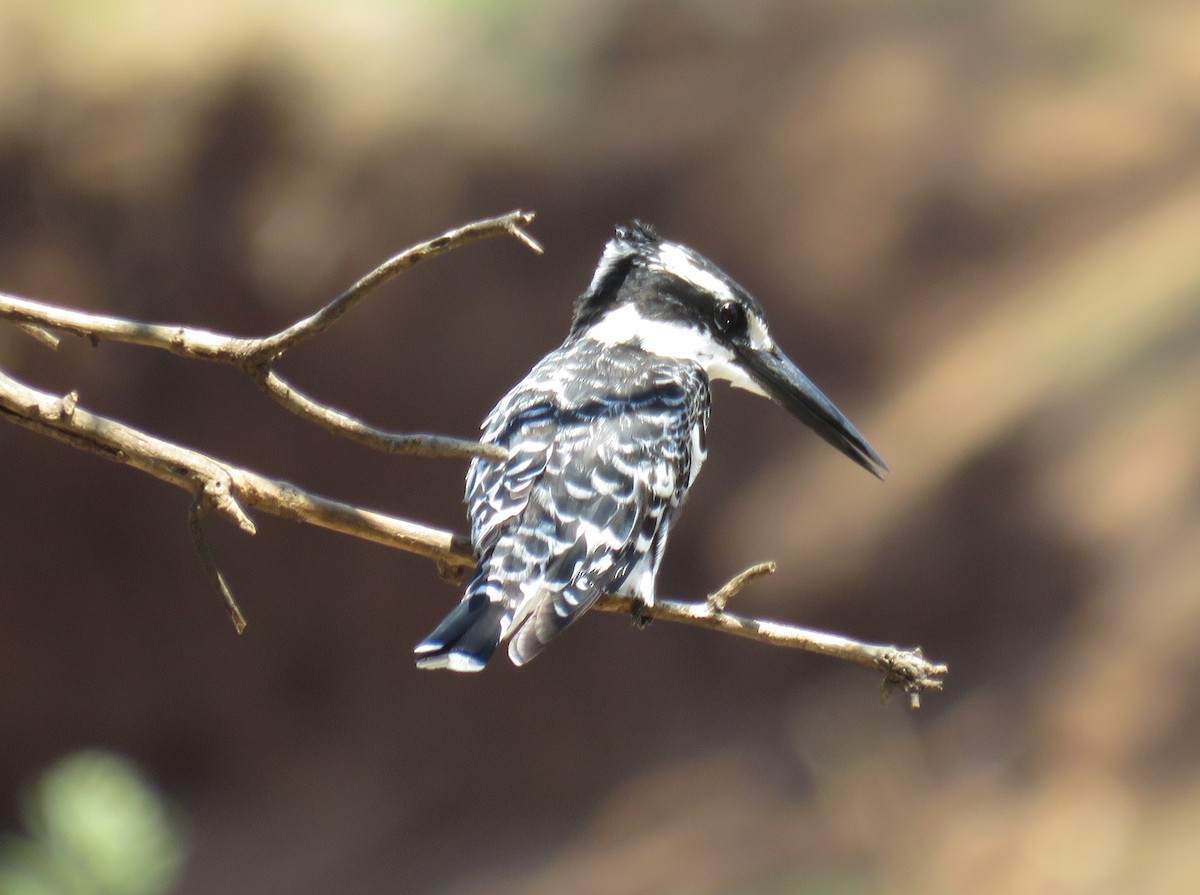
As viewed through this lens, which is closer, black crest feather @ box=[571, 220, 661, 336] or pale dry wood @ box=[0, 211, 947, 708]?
pale dry wood @ box=[0, 211, 947, 708]

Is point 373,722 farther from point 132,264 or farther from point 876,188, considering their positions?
point 876,188

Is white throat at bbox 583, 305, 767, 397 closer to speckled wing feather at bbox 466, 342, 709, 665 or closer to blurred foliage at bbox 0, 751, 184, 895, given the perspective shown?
speckled wing feather at bbox 466, 342, 709, 665

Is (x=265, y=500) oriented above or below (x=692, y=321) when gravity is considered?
below

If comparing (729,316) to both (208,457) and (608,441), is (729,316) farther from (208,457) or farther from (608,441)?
(208,457)

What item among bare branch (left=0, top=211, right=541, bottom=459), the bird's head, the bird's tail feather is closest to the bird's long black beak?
the bird's head

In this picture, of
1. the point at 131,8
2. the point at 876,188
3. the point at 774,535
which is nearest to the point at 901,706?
the point at 774,535

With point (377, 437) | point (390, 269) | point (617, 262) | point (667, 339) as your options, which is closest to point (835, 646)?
point (377, 437)

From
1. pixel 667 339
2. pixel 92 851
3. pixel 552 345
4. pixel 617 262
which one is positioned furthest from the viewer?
pixel 552 345

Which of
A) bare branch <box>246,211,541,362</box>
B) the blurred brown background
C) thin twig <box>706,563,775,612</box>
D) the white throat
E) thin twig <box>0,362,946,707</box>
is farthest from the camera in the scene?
the blurred brown background
